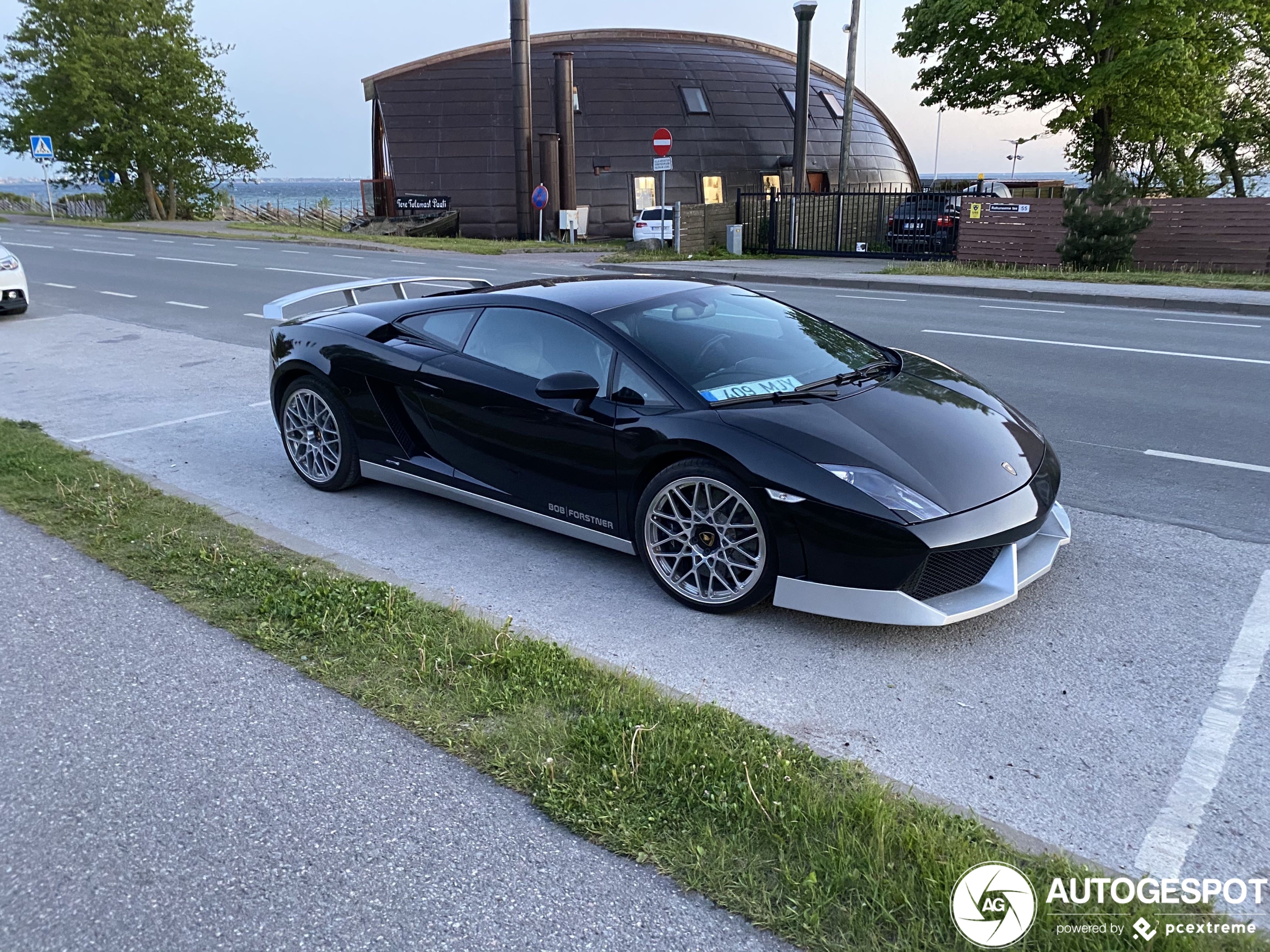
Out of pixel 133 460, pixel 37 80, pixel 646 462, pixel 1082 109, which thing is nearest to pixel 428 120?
pixel 37 80

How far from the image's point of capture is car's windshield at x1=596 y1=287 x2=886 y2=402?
4.38 metres

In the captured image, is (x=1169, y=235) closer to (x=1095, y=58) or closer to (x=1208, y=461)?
(x=1095, y=58)

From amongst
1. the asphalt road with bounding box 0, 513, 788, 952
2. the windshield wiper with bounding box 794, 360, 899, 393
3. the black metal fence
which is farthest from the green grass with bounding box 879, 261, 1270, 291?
the asphalt road with bounding box 0, 513, 788, 952

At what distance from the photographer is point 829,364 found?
4762 mm

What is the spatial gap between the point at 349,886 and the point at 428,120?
135 feet

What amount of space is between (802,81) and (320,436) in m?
27.3

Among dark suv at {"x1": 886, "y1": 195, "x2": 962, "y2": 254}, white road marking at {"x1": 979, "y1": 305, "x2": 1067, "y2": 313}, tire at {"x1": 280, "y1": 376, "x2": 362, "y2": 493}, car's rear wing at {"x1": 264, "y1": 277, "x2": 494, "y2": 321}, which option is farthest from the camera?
dark suv at {"x1": 886, "y1": 195, "x2": 962, "y2": 254}

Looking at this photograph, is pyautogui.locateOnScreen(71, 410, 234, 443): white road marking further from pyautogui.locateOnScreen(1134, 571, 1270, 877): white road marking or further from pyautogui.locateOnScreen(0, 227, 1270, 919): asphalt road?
pyautogui.locateOnScreen(1134, 571, 1270, 877): white road marking

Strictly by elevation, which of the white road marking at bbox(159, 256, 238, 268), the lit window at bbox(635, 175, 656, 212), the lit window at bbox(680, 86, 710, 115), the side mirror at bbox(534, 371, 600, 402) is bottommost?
the side mirror at bbox(534, 371, 600, 402)

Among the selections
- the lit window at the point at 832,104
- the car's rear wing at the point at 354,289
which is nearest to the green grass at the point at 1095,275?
the car's rear wing at the point at 354,289

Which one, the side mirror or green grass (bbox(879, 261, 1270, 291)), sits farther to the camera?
green grass (bbox(879, 261, 1270, 291))

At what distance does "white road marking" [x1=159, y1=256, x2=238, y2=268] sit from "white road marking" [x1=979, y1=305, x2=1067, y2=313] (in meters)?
14.8

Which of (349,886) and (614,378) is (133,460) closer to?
(614,378)

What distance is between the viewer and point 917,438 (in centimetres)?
405
